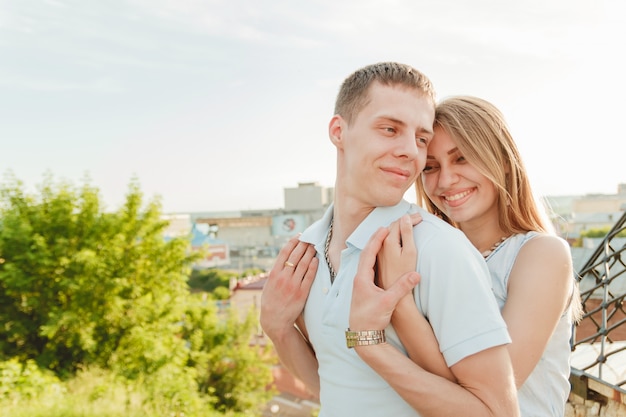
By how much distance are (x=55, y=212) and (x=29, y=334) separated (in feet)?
9.68

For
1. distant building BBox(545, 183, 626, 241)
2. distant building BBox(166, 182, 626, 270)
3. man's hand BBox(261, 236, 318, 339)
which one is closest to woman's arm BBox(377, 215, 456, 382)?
man's hand BBox(261, 236, 318, 339)

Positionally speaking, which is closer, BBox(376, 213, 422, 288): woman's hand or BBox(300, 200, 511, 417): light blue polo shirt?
BBox(300, 200, 511, 417): light blue polo shirt

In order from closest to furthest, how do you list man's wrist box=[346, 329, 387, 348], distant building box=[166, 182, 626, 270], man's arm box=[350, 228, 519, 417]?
man's arm box=[350, 228, 519, 417], man's wrist box=[346, 329, 387, 348], distant building box=[166, 182, 626, 270]

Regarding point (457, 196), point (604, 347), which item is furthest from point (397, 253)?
point (604, 347)

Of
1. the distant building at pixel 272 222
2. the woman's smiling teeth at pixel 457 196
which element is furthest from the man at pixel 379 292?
the distant building at pixel 272 222

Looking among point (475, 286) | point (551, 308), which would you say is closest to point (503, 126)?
point (551, 308)

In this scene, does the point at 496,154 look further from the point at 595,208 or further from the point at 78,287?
the point at 595,208

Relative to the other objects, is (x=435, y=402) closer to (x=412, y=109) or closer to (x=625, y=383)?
(x=412, y=109)

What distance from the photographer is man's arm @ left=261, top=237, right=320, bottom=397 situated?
6.02ft

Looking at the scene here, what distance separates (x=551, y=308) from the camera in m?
1.61

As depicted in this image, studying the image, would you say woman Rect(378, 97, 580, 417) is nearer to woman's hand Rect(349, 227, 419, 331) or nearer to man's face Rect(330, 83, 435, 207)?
woman's hand Rect(349, 227, 419, 331)

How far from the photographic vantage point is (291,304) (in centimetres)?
185

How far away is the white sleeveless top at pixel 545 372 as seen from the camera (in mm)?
1718

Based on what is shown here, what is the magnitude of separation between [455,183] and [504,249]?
288 mm
